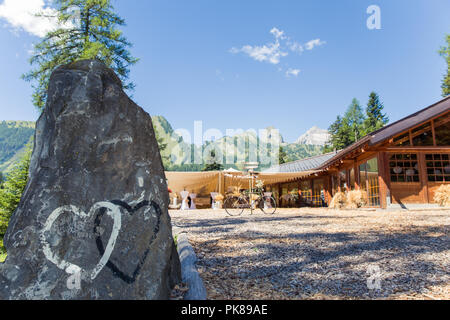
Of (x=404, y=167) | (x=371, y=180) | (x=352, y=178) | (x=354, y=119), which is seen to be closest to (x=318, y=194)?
(x=352, y=178)

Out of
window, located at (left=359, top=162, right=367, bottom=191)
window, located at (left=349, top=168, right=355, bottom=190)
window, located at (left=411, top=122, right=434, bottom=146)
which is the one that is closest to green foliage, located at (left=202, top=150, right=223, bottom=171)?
window, located at (left=349, top=168, right=355, bottom=190)

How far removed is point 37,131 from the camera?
208 centimetres

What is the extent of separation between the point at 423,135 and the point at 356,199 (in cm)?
355

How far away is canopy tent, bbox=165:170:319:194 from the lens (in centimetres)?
1507

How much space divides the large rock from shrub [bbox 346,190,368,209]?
10439 millimetres

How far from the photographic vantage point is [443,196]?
9805 millimetres

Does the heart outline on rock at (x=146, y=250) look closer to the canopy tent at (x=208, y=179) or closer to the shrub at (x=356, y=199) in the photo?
the shrub at (x=356, y=199)

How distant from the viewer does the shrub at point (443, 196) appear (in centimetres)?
969

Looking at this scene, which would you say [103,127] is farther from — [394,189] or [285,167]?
[285,167]

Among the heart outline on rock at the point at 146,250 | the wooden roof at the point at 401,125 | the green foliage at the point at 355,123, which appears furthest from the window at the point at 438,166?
the green foliage at the point at 355,123

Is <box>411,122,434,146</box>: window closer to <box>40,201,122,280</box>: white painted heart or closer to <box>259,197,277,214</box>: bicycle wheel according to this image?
<box>259,197,277,214</box>: bicycle wheel

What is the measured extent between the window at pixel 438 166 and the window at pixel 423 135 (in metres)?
0.51
